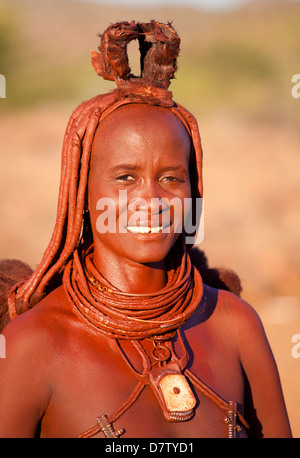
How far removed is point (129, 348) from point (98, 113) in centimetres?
95

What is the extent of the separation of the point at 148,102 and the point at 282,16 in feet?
104

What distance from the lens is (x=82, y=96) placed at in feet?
74.3

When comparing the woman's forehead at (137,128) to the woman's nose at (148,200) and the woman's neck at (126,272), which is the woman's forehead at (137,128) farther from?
the woman's neck at (126,272)

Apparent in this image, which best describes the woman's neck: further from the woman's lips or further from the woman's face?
the woman's lips

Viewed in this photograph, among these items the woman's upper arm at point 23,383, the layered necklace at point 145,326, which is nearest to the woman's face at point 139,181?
the layered necklace at point 145,326

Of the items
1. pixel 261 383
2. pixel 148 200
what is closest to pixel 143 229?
pixel 148 200

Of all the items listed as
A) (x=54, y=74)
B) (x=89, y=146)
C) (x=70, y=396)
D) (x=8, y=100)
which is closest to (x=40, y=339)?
(x=70, y=396)

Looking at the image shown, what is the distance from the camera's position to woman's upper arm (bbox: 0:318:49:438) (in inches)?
97.7

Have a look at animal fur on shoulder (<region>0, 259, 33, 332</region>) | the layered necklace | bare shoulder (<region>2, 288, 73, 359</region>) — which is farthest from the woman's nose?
animal fur on shoulder (<region>0, 259, 33, 332</region>)

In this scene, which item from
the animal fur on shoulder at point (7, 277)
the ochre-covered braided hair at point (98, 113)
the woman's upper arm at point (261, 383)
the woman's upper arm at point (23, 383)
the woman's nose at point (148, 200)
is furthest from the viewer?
the animal fur on shoulder at point (7, 277)

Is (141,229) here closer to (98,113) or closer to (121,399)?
(98,113)

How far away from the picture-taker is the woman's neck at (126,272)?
2.83 metres

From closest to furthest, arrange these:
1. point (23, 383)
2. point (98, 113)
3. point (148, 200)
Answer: point (23, 383) → point (148, 200) → point (98, 113)

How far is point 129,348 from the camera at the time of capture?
274 centimetres
